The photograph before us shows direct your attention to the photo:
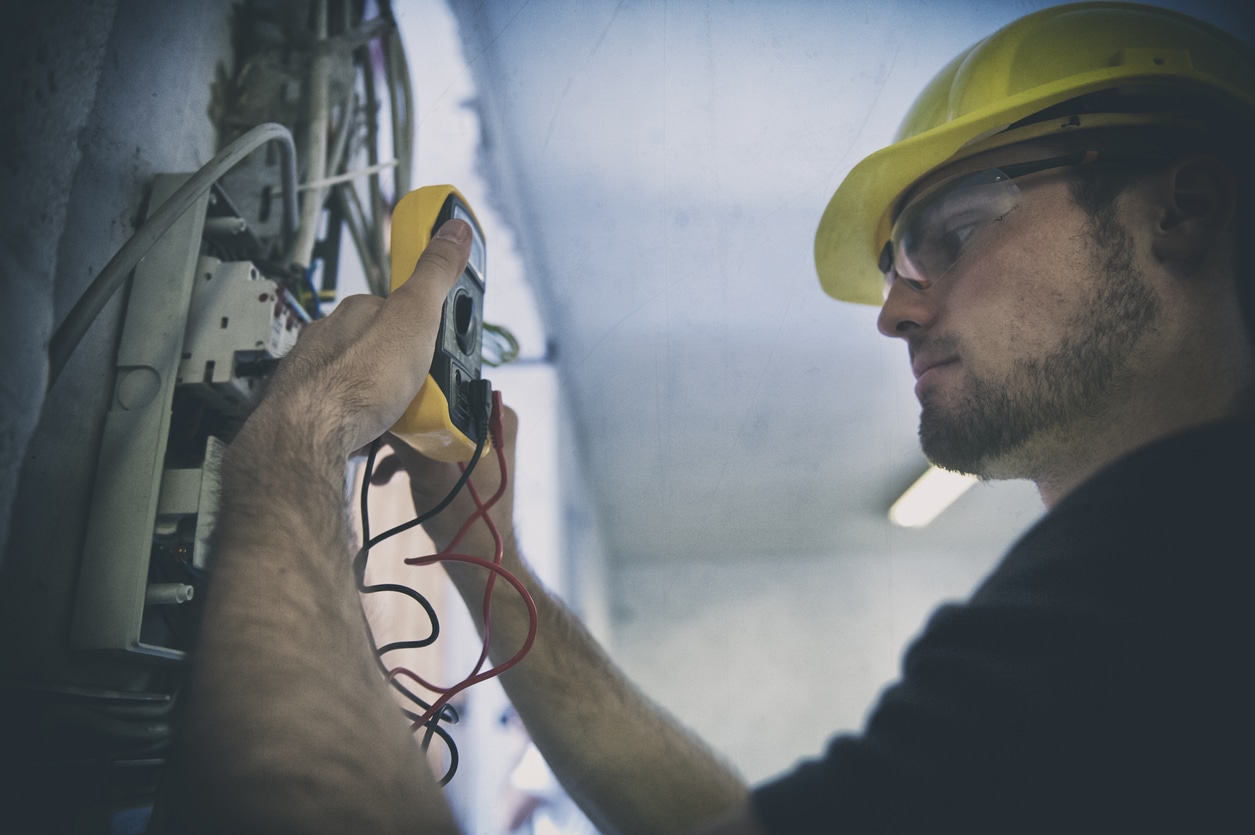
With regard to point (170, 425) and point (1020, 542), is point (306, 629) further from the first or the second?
point (1020, 542)

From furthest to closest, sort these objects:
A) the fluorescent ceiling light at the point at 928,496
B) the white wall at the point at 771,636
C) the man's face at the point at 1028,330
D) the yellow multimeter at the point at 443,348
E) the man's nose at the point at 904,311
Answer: the fluorescent ceiling light at the point at 928,496 → the white wall at the point at 771,636 → the man's nose at the point at 904,311 → the man's face at the point at 1028,330 → the yellow multimeter at the point at 443,348

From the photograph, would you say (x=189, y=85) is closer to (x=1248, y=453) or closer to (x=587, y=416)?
(x=587, y=416)

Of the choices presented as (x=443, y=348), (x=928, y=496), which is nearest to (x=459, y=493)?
(x=443, y=348)

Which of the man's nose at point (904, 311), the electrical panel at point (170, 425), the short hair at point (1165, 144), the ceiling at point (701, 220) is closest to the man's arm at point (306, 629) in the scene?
the electrical panel at point (170, 425)

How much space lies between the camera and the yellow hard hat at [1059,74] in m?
0.82

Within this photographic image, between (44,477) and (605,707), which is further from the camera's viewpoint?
(605,707)

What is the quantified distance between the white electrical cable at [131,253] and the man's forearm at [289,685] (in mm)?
156

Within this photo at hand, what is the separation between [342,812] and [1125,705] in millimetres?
561

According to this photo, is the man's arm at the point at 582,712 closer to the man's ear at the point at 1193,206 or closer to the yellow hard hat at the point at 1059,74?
the yellow hard hat at the point at 1059,74

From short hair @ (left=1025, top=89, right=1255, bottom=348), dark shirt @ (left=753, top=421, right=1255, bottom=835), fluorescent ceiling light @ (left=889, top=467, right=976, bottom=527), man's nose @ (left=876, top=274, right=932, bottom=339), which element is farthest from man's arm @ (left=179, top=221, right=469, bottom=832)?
fluorescent ceiling light @ (left=889, top=467, right=976, bottom=527)

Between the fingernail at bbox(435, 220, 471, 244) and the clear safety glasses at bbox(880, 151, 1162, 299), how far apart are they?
63 cm

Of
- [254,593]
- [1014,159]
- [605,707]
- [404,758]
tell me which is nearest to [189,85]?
[254,593]

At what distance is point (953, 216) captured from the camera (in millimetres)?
924

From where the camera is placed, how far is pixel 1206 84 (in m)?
0.82
